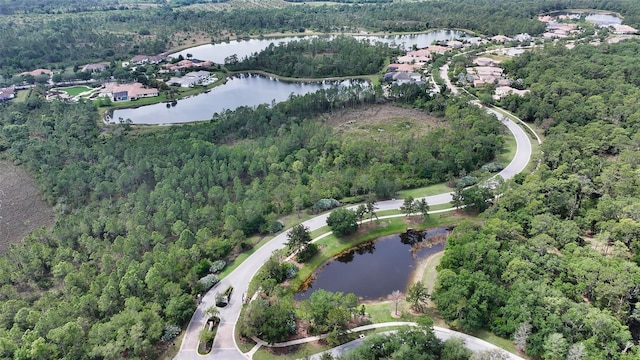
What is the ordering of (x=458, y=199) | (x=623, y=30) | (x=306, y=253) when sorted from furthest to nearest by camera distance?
(x=623, y=30) < (x=458, y=199) < (x=306, y=253)

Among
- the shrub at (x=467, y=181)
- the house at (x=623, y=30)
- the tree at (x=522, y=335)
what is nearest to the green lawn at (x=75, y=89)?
the shrub at (x=467, y=181)

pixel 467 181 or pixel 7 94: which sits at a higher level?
pixel 7 94

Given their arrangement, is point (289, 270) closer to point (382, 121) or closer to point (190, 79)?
point (382, 121)

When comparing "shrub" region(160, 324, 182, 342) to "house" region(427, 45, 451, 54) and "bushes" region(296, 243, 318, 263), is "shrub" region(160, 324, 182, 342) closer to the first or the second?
"bushes" region(296, 243, 318, 263)

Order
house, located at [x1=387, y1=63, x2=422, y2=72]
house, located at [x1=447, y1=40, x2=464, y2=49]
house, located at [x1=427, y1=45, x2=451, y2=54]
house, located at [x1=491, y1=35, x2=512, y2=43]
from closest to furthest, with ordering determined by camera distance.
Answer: house, located at [x1=387, y1=63, x2=422, y2=72], house, located at [x1=427, y1=45, x2=451, y2=54], house, located at [x1=447, y1=40, x2=464, y2=49], house, located at [x1=491, y1=35, x2=512, y2=43]

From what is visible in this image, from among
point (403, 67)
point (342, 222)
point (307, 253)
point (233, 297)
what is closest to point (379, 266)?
point (342, 222)

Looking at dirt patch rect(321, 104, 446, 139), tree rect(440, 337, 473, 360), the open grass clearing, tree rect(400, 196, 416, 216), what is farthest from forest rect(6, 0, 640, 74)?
tree rect(440, 337, 473, 360)

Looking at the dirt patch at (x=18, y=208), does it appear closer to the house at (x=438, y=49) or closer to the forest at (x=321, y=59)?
the forest at (x=321, y=59)

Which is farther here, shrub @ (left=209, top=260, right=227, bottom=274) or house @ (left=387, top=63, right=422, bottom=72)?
house @ (left=387, top=63, right=422, bottom=72)
